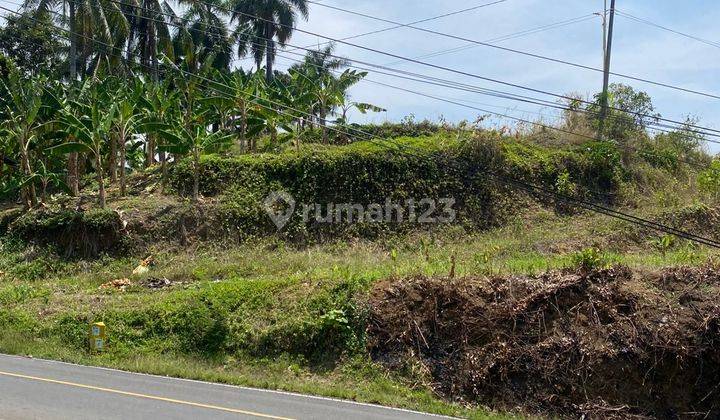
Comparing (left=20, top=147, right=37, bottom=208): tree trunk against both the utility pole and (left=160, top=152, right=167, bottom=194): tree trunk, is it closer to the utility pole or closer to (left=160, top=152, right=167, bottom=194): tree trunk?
(left=160, top=152, right=167, bottom=194): tree trunk

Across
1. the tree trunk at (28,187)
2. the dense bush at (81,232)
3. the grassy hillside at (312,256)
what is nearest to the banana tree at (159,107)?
the grassy hillside at (312,256)

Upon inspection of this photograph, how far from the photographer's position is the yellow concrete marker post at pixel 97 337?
1509 cm

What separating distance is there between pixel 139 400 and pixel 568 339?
7796 mm

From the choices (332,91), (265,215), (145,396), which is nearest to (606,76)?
(332,91)

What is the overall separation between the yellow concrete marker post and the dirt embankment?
6.05 metres

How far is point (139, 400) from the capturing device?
10.1m

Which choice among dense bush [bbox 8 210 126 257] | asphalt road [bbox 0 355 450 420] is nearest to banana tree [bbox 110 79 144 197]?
dense bush [bbox 8 210 126 257]

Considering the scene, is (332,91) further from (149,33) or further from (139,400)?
(139,400)

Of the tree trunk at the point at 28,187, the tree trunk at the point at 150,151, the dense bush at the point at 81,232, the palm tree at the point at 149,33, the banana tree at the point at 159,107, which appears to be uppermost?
the palm tree at the point at 149,33

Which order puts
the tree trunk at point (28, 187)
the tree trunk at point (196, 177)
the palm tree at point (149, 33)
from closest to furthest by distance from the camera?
1. the tree trunk at point (196, 177)
2. the tree trunk at point (28, 187)
3. the palm tree at point (149, 33)

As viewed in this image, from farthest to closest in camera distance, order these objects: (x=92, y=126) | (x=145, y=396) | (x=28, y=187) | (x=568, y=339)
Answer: (x=28, y=187) → (x=92, y=126) → (x=568, y=339) → (x=145, y=396)

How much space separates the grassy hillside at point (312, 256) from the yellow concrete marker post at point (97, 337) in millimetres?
266

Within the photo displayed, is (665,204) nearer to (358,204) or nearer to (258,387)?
(358,204)

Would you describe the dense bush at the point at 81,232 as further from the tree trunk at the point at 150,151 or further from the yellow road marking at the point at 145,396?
the yellow road marking at the point at 145,396
